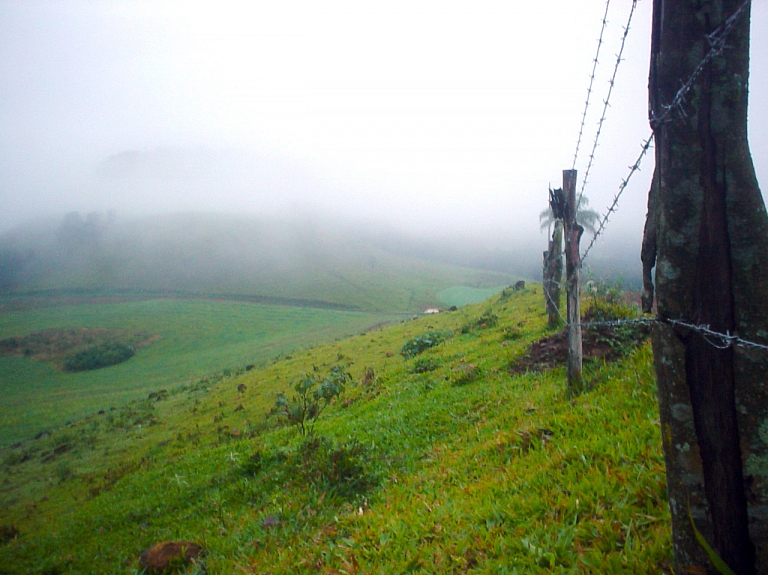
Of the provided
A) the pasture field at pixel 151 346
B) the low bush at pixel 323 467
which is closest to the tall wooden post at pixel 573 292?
the low bush at pixel 323 467

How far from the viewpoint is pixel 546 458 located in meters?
5.34

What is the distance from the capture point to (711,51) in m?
2.38

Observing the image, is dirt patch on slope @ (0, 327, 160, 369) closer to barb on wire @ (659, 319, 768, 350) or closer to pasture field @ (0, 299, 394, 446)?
A: pasture field @ (0, 299, 394, 446)

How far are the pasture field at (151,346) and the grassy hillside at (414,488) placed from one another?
2109cm

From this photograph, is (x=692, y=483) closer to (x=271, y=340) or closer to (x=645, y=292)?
(x=645, y=292)

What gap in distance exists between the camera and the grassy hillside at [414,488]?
14.0 ft

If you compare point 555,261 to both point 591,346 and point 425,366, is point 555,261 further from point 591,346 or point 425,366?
point 591,346

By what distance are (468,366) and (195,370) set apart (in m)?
40.7

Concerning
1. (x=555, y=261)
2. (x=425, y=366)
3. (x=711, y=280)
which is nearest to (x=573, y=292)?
(x=711, y=280)

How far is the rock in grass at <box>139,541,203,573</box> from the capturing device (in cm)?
675

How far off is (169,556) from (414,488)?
3978 millimetres

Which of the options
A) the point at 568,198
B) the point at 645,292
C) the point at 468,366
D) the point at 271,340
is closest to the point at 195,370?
the point at 271,340

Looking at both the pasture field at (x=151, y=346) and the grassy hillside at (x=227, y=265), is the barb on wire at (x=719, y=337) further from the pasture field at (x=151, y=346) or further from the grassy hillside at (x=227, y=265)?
the grassy hillside at (x=227, y=265)

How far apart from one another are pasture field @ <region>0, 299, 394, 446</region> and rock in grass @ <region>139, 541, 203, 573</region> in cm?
2760
